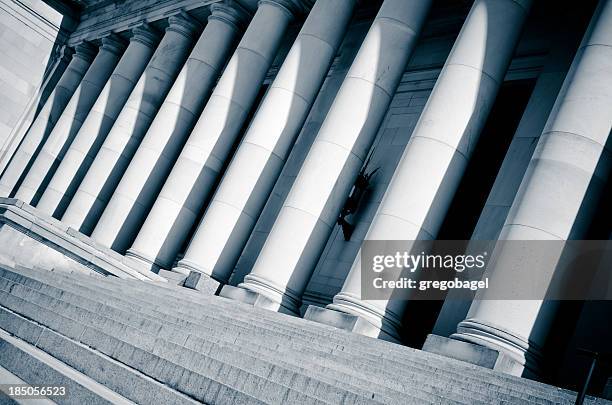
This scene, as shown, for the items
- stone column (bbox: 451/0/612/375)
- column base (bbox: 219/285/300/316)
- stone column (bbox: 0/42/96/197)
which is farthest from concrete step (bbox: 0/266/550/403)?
stone column (bbox: 0/42/96/197)

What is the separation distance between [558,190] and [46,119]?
5221 cm

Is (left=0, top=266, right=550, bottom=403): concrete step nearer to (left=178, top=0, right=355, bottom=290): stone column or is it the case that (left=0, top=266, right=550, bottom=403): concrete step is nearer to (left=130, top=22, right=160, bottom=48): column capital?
(left=178, top=0, right=355, bottom=290): stone column

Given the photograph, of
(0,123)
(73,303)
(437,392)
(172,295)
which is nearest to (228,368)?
(437,392)

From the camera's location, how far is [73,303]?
17156 millimetres

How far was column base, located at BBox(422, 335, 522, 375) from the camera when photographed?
16.8 meters

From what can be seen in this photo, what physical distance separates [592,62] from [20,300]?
21.2 meters

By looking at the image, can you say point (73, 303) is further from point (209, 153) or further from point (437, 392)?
point (209, 153)

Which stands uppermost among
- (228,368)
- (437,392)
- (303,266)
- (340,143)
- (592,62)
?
(592,62)

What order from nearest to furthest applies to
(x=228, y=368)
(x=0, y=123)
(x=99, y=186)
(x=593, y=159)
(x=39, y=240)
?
(x=228, y=368)
(x=593, y=159)
(x=39, y=240)
(x=99, y=186)
(x=0, y=123)

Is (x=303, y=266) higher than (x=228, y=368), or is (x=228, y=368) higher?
(x=303, y=266)

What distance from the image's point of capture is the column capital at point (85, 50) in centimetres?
5775

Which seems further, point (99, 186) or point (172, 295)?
point (99, 186)

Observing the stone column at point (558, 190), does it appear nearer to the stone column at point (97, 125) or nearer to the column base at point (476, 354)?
the column base at point (476, 354)

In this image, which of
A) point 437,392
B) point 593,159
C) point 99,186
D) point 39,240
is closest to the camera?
point 437,392
